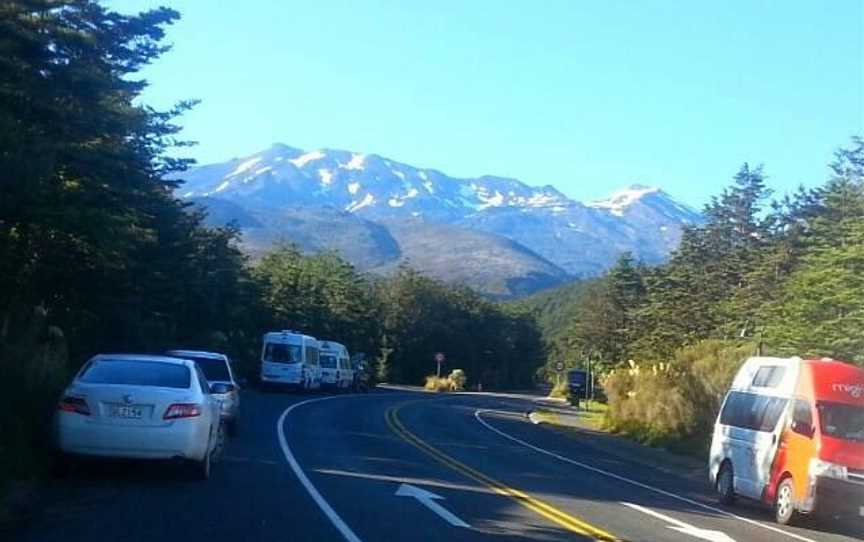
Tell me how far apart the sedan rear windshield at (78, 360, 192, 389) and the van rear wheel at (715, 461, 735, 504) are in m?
9.50

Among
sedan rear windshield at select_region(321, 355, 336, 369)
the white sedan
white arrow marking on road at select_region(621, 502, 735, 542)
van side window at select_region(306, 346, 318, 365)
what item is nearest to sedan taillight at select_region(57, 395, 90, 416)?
the white sedan

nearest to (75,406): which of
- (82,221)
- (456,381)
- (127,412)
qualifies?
(127,412)

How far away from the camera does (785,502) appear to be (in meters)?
18.3

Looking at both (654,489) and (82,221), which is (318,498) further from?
(82,221)

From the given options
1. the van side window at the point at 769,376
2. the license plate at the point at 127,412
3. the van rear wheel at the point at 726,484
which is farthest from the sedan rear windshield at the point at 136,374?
the van side window at the point at 769,376

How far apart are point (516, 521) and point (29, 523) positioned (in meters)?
5.59

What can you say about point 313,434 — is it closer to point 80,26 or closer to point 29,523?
point 80,26

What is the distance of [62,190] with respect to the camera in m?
28.3

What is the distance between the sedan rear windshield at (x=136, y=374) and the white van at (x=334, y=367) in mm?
44597

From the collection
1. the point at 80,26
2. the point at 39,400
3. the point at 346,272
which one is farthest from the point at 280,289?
the point at 39,400

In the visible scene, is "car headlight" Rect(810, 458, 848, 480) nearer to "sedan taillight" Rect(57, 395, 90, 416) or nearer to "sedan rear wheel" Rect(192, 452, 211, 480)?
"sedan rear wheel" Rect(192, 452, 211, 480)

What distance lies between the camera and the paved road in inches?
495

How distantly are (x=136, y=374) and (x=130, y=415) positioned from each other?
85 cm

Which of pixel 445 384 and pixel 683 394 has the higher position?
pixel 445 384
